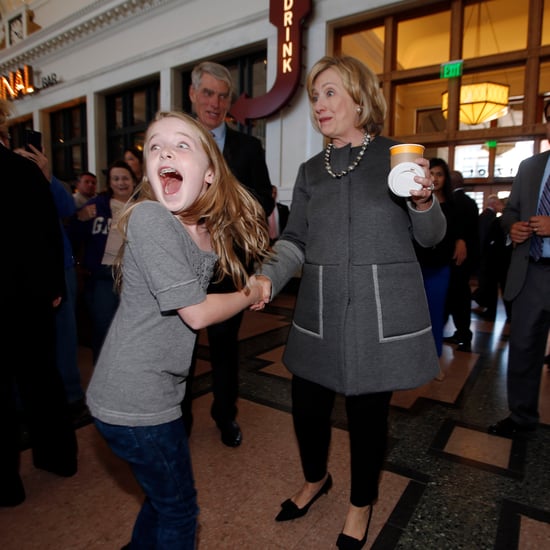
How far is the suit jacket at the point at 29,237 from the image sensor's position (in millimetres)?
1878

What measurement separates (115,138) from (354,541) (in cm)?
1175

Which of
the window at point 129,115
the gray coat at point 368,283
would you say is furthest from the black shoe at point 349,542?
the window at point 129,115

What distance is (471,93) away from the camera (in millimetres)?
6922

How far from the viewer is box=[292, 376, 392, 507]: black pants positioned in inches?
60.9

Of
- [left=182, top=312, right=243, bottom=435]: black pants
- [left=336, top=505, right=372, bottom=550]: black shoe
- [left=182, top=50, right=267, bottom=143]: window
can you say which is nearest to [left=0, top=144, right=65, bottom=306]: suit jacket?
[left=182, top=312, right=243, bottom=435]: black pants

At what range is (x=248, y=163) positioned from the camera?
2.44 meters

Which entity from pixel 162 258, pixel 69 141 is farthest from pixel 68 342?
pixel 69 141

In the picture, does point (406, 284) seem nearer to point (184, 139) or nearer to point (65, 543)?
point (184, 139)

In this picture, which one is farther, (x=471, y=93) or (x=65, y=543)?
(x=471, y=93)

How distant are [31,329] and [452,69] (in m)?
6.76

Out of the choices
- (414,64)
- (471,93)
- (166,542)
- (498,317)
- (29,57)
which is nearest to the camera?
(166,542)

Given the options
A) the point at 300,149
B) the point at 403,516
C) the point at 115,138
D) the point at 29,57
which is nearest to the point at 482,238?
the point at 300,149

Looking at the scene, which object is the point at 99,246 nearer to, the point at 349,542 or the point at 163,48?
the point at 349,542

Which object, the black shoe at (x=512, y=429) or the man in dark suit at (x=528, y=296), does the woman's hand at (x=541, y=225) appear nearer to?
the man in dark suit at (x=528, y=296)
